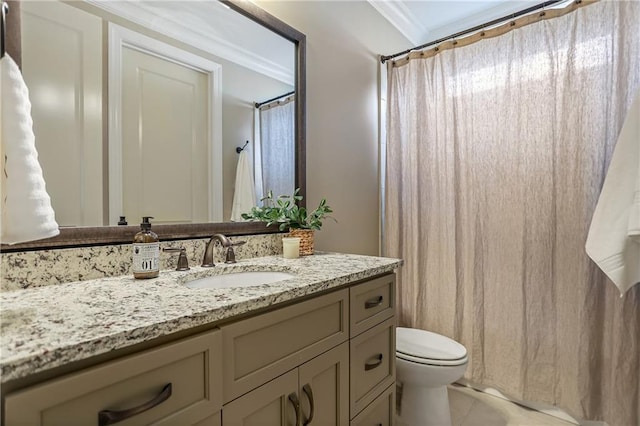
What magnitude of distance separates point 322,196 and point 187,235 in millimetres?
803

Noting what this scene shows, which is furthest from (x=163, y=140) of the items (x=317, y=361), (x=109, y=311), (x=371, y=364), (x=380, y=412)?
(x=380, y=412)

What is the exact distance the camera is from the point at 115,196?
104 centimetres

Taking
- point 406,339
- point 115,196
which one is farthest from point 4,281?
point 406,339

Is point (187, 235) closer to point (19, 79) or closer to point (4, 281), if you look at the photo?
point (4, 281)

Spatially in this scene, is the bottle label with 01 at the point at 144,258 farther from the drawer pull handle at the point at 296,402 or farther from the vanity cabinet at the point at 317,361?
the drawer pull handle at the point at 296,402

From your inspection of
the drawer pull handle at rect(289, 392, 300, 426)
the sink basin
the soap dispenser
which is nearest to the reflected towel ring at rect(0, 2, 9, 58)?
the soap dispenser

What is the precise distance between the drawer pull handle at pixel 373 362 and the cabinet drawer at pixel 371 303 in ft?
0.42

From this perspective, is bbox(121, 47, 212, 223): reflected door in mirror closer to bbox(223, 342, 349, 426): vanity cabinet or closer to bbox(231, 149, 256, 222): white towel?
bbox(231, 149, 256, 222): white towel

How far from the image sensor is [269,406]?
0.80 meters

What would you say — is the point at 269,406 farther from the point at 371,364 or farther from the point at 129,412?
the point at 371,364

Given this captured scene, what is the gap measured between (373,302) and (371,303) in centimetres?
1

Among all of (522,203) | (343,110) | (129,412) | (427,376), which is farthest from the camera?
(343,110)

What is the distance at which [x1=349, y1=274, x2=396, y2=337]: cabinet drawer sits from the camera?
3.57ft

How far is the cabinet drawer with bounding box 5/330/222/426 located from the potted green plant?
814mm
